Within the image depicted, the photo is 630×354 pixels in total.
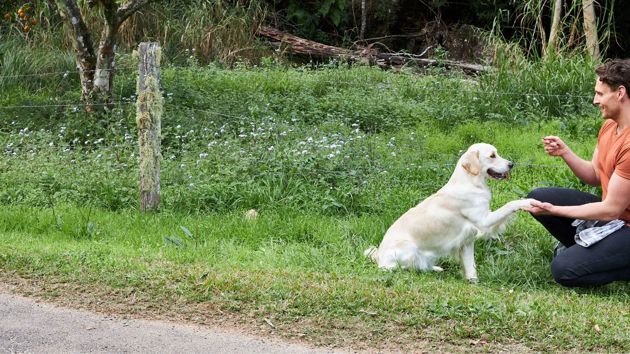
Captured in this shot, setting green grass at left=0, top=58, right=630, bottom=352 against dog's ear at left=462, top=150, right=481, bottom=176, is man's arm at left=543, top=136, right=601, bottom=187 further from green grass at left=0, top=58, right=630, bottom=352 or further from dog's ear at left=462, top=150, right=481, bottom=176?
green grass at left=0, top=58, right=630, bottom=352

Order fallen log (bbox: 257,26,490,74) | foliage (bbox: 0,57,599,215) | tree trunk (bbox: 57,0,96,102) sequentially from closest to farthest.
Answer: foliage (bbox: 0,57,599,215), tree trunk (bbox: 57,0,96,102), fallen log (bbox: 257,26,490,74)

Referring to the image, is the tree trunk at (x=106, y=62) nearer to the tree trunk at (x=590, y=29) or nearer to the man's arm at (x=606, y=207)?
the man's arm at (x=606, y=207)

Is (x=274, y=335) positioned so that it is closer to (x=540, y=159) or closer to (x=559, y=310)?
(x=559, y=310)

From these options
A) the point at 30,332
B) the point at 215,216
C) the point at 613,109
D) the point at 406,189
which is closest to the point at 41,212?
the point at 215,216

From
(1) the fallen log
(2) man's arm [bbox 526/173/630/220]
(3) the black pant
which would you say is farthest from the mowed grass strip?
(1) the fallen log

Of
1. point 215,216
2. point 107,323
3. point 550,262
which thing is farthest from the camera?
point 215,216

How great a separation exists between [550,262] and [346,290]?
1.82m

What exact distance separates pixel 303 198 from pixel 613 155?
3.14 meters

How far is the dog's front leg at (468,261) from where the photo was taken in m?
6.41

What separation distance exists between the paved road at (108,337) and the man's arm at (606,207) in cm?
196

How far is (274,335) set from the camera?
5.42 metres

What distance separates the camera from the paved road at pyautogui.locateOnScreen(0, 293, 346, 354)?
17.1ft

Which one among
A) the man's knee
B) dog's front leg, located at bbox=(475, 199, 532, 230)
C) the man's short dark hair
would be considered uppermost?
the man's short dark hair

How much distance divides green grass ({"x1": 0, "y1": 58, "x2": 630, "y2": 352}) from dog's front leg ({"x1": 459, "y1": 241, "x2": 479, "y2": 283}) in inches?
5.3
